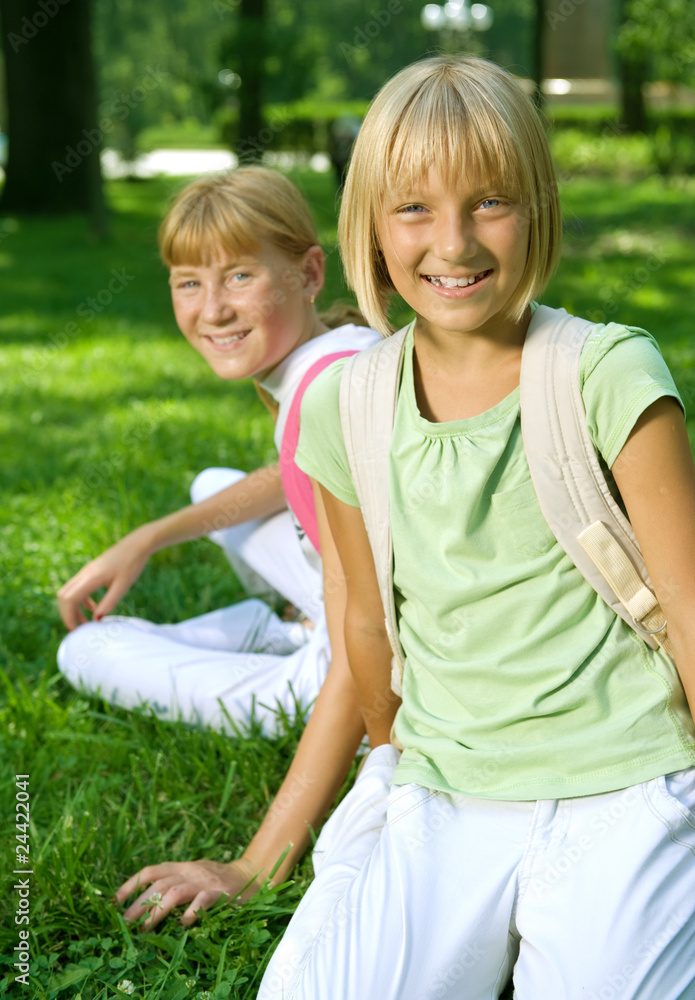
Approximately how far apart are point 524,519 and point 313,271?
121 cm

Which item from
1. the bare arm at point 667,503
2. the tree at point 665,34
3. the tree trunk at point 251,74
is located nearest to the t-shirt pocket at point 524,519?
the bare arm at point 667,503

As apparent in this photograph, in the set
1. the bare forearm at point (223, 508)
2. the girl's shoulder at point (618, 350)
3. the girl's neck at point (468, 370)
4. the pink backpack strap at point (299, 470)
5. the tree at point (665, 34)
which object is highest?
the tree at point (665, 34)

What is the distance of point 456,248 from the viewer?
5.30ft

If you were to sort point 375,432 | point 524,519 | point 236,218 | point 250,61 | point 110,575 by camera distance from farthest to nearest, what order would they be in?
point 250,61 < point 110,575 < point 236,218 < point 375,432 < point 524,519

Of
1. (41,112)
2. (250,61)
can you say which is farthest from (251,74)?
(41,112)

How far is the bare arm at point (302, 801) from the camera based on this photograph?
2062mm

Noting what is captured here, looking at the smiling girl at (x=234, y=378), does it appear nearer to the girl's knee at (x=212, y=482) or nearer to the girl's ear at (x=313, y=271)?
the girl's ear at (x=313, y=271)

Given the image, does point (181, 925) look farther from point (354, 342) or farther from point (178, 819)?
point (354, 342)

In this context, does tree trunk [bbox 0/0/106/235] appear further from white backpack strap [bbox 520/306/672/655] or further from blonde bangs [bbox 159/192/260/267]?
white backpack strap [bbox 520/306/672/655]

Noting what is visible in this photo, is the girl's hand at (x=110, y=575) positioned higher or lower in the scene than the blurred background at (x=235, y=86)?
lower

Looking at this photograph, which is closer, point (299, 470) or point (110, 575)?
point (299, 470)

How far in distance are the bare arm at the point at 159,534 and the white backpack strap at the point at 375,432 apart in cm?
108

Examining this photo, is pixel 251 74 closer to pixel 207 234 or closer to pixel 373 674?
pixel 207 234

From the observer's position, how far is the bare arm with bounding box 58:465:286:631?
110 inches
